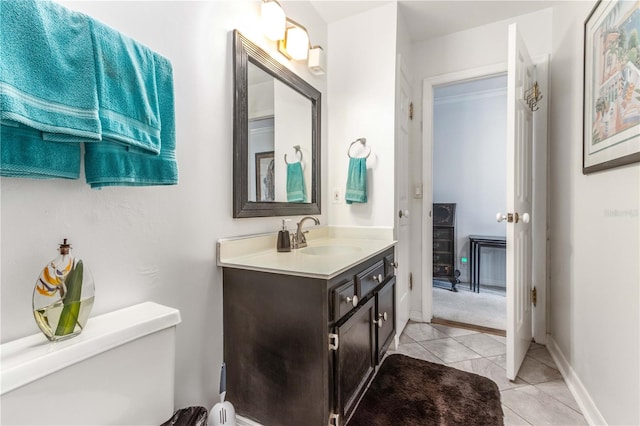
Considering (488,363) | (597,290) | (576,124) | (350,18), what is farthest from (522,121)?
(488,363)

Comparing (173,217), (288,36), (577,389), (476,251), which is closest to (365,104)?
(288,36)

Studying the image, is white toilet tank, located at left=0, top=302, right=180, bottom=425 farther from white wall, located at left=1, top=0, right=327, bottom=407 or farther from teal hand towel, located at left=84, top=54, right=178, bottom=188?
teal hand towel, located at left=84, top=54, right=178, bottom=188

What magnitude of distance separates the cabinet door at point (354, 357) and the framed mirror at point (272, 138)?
2.29ft

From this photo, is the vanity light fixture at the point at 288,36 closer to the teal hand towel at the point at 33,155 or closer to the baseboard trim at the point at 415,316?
the teal hand towel at the point at 33,155

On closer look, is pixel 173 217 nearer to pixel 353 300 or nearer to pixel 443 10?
pixel 353 300

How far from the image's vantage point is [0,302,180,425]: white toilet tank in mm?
606

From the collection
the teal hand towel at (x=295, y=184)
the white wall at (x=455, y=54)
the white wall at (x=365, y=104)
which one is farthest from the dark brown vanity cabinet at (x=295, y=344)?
the white wall at (x=455, y=54)

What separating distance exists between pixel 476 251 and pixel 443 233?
A: 0.47 metres

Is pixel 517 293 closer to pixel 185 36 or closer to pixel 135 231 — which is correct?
pixel 135 231

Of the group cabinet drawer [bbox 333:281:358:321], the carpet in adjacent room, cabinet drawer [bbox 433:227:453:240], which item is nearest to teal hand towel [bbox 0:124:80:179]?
cabinet drawer [bbox 333:281:358:321]

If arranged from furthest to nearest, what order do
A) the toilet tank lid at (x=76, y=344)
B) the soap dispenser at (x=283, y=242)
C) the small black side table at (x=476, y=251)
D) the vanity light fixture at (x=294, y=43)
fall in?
the small black side table at (x=476, y=251)
the vanity light fixture at (x=294, y=43)
the soap dispenser at (x=283, y=242)
the toilet tank lid at (x=76, y=344)

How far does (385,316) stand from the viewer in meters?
1.63

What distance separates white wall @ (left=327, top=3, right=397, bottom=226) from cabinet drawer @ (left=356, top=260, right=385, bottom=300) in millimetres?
523

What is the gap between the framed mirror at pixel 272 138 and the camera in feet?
4.51
